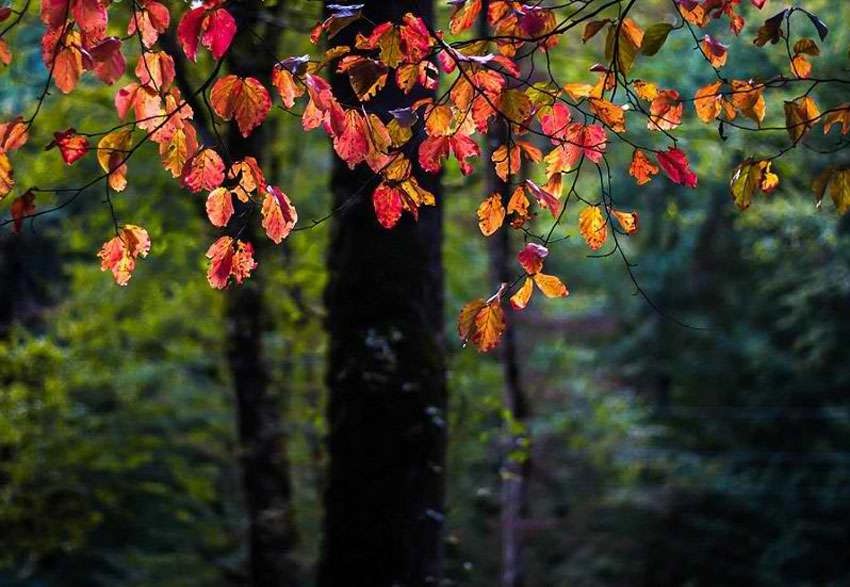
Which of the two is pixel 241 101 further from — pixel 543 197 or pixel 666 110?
pixel 666 110

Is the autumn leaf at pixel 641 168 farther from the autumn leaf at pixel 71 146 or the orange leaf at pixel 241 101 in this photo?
the autumn leaf at pixel 71 146

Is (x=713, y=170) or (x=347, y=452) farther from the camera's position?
(x=713, y=170)

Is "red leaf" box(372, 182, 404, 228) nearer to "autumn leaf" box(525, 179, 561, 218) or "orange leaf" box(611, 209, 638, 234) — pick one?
"autumn leaf" box(525, 179, 561, 218)

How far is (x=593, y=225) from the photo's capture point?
230 centimetres

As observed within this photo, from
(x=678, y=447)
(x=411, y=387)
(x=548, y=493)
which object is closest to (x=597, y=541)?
(x=548, y=493)

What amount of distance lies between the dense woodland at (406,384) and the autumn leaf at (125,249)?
9cm

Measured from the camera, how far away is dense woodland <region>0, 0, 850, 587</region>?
399cm

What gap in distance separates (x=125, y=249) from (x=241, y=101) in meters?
0.43

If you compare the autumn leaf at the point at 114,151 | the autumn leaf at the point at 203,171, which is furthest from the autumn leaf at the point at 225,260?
the autumn leaf at the point at 114,151

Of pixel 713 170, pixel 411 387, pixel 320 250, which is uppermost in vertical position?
pixel 713 170

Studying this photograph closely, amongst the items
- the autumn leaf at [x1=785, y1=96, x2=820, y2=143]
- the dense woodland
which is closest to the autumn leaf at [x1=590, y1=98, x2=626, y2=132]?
the autumn leaf at [x1=785, y1=96, x2=820, y2=143]

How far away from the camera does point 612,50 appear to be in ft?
6.74

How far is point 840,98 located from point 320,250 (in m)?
6.07

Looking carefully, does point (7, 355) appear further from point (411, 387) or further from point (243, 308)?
point (411, 387)
